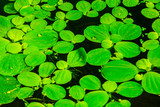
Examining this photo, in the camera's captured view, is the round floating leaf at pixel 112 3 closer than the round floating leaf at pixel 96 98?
No

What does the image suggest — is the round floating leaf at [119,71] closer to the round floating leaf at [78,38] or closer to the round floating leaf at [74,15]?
the round floating leaf at [78,38]

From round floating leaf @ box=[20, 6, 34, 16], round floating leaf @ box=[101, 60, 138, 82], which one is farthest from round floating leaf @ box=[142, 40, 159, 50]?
round floating leaf @ box=[20, 6, 34, 16]

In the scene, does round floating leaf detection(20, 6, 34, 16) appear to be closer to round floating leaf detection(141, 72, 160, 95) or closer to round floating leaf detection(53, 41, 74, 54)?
round floating leaf detection(53, 41, 74, 54)

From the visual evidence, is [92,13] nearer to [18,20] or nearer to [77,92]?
[18,20]

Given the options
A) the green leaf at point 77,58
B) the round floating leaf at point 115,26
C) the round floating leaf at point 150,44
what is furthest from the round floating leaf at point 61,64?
the round floating leaf at point 150,44

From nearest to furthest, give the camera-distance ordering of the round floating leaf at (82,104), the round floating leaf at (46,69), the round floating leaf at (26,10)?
the round floating leaf at (82,104), the round floating leaf at (46,69), the round floating leaf at (26,10)

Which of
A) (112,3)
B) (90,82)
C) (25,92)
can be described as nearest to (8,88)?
(25,92)
